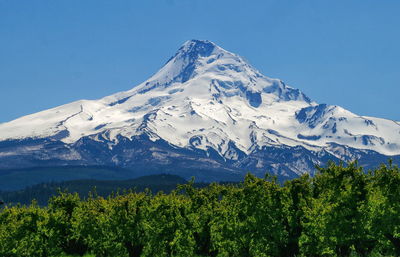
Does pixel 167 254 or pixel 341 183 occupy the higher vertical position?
pixel 341 183

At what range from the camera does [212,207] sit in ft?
263

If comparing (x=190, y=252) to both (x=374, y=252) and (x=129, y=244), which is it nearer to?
(x=129, y=244)

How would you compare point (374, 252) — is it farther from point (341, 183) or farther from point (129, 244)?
point (129, 244)

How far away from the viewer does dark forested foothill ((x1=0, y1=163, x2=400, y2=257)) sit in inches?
2243

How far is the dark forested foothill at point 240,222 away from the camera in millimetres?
56969

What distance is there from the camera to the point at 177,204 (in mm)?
73562

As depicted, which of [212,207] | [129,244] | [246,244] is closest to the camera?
[246,244]

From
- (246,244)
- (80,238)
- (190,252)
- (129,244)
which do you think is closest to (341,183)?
(246,244)

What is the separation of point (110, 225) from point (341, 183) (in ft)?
88.0

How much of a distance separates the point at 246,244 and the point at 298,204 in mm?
6956

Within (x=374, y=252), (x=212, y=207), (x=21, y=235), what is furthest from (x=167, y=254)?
(x=374, y=252)

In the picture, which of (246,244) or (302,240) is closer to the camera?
(302,240)

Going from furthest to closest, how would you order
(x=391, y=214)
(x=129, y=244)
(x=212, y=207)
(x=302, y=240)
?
(x=212, y=207) < (x=129, y=244) < (x=302, y=240) < (x=391, y=214)

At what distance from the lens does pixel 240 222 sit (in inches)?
2653
